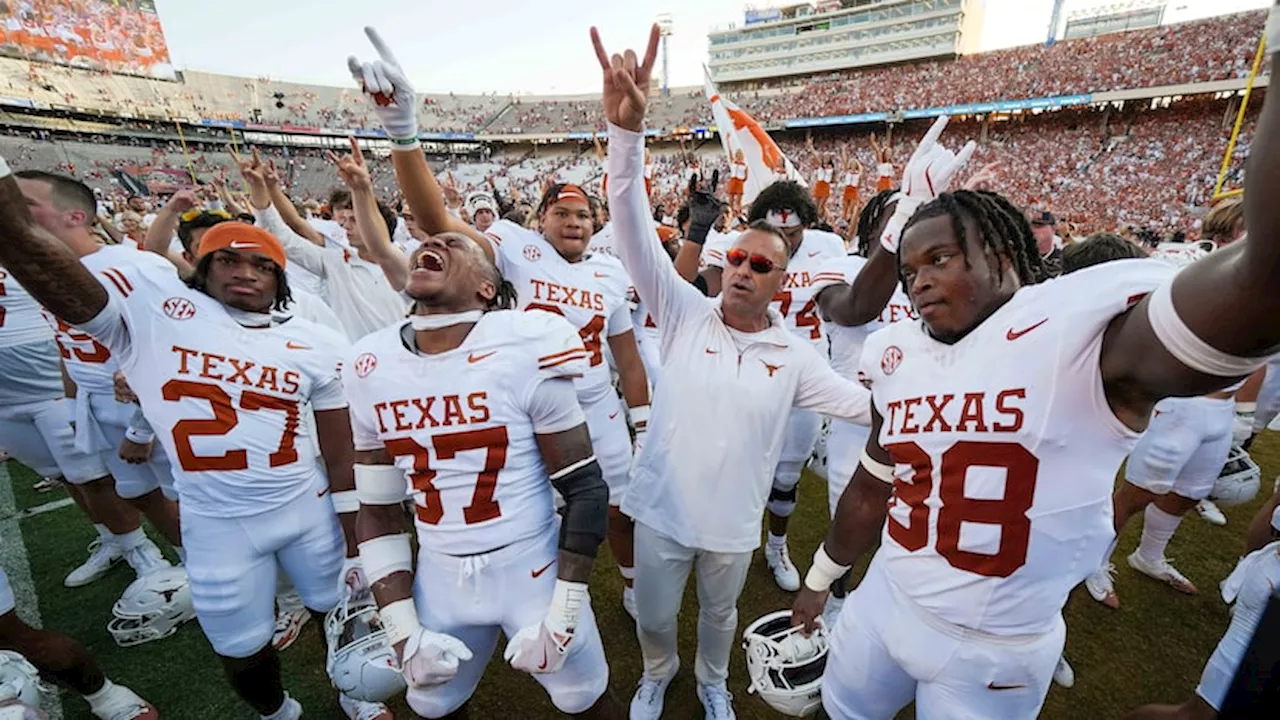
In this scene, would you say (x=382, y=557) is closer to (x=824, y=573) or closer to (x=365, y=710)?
(x=365, y=710)

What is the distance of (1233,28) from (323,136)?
61.0 m

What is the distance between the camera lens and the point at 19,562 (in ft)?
14.1

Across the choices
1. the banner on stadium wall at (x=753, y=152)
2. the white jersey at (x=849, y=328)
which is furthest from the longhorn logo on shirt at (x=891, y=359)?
the banner on stadium wall at (x=753, y=152)

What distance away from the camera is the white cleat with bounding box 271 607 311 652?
135 inches

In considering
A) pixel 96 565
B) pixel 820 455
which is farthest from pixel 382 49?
pixel 96 565

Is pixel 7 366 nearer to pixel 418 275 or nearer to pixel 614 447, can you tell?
pixel 418 275

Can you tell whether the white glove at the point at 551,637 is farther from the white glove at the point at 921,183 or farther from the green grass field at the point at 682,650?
the white glove at the point at 921,183

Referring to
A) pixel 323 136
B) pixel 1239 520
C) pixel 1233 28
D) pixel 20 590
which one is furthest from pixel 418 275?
pixel 323 136

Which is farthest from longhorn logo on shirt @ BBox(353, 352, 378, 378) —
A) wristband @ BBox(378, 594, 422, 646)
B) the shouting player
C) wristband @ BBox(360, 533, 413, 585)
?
the shouting player

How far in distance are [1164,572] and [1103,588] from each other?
592 mm

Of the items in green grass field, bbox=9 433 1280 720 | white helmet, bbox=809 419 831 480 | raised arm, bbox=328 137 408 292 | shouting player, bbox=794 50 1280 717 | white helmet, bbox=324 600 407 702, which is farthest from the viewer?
white helmet, bbox=809 419 831 480

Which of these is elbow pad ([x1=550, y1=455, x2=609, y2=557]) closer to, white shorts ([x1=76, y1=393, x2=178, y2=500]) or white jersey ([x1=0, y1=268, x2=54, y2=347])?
white shorts ([x1=76, y1=393, x2=178, y2=500])

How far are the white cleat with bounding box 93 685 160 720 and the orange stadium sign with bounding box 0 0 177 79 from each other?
5548 cm

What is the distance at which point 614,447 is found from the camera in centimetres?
363
